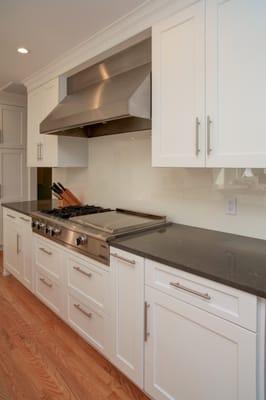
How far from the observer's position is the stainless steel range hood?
1.88 meters

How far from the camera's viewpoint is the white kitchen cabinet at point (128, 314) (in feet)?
5.28

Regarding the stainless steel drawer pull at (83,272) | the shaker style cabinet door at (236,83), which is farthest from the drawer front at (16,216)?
the shaker style cabinet door at (236,83)

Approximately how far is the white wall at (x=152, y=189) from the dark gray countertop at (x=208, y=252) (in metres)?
0.11

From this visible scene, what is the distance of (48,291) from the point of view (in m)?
2.56

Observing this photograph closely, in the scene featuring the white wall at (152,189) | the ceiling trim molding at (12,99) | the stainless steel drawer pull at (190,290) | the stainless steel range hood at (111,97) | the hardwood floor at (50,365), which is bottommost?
the hardwood floor at (50,365)

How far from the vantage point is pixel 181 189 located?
7.25 ft

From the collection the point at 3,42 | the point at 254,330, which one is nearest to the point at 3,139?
the point at 3,42

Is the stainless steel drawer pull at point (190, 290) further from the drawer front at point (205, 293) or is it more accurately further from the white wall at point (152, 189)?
the white wall at point (152, 189)

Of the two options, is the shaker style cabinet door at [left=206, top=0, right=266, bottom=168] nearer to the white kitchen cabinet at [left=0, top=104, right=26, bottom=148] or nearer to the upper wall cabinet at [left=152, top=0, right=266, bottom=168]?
the upper wall cabinet at [left=152, top=0, right=266, bottom=168]

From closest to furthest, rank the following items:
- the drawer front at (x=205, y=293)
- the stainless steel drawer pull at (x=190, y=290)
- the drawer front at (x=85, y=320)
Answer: the drawer front at (x=205, y=293) → the stainless steel drawer pull at (x=190, y=290) → the drawer front at (x=85, y=320)

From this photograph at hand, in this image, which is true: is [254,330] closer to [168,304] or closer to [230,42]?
[168,304]

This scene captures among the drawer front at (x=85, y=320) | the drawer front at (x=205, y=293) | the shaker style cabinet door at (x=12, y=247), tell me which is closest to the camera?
the drawer front at (x=205, y=293)

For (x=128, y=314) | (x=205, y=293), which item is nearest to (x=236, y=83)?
(x=205, y=293)

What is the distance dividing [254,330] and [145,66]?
1.89 metres
